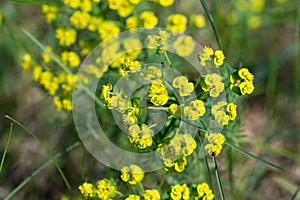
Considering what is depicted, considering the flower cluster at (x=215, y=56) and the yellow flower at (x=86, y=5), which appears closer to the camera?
the flower cluster at (x=215, y=56)

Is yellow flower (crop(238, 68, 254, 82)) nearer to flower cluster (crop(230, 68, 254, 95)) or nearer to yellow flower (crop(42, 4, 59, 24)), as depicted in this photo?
flower cluster (crop(230, 68, 254, 95))

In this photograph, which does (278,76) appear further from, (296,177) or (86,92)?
(86,92)

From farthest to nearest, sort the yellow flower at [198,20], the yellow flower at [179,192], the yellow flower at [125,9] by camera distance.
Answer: the yellow flower at [198,20] < the yellow flower at [125,9] < the yellow flower at [179,192]

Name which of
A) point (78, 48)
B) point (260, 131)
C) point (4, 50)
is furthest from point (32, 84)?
point (260, 131)

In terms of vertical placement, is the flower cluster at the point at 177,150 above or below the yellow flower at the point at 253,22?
below

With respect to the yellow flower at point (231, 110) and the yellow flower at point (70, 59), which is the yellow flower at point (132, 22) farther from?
the yellow flower at point (231, 110)

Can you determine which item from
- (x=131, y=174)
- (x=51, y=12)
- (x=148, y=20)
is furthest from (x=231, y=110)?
(x=51, y=12)

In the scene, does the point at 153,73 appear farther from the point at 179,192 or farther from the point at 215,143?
the point at 179,192

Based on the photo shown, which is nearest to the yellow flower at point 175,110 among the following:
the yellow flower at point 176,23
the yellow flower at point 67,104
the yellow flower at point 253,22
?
the yellow flower at point 176,23
